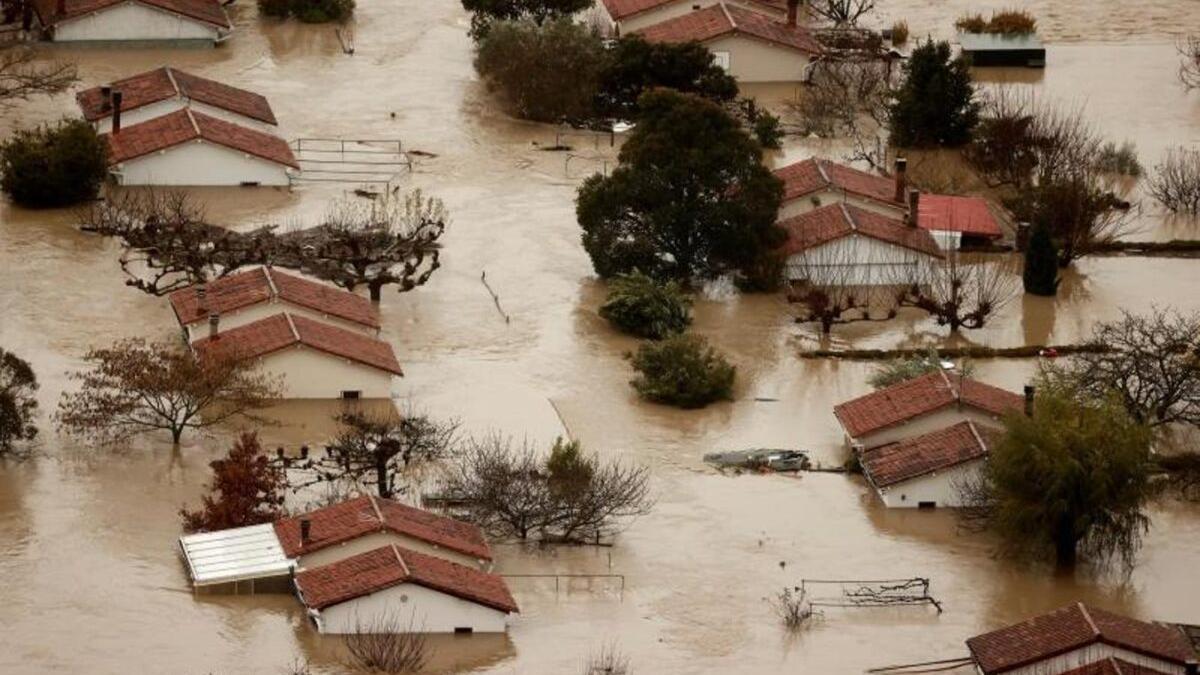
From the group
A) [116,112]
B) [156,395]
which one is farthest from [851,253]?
[116,112]

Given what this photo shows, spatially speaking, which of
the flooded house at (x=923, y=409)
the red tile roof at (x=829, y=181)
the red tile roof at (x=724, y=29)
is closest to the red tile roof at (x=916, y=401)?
the flooded house at (x=923, y=409)

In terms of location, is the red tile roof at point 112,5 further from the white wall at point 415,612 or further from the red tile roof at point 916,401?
the white wall at point 415,612

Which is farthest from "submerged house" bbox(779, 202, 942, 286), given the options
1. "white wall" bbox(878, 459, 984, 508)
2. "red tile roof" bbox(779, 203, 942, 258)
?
"white wall" bbox(878, 459, 984, 508)

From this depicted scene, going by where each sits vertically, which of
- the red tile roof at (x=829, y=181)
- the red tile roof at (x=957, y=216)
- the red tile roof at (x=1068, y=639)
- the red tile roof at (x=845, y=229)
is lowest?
the red tile roof at (x=1068, y=639)

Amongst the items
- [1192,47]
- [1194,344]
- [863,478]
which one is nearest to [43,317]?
[863,478]

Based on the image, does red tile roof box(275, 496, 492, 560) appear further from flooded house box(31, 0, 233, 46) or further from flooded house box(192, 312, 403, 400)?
flooded house box(31, 0, 233, 46)
